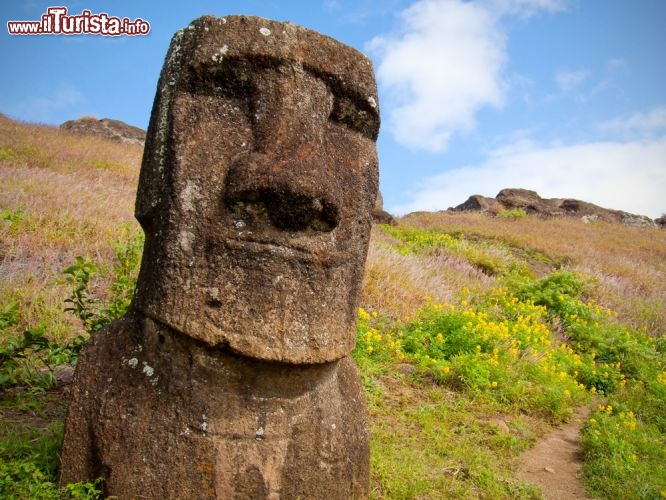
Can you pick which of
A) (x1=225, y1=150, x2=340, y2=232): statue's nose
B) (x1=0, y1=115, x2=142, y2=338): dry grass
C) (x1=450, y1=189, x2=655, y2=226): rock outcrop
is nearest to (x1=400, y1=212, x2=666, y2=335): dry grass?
(x1=450, y1=189, x2=655, y2=226): rock outcrop

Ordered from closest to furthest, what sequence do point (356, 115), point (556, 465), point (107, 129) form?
point (356, 115), point (556, 465), point (107, 129)

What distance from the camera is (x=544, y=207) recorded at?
26.6 metres

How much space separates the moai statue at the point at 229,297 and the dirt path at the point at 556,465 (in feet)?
6.69

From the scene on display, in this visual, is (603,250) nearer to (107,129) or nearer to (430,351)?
(430,351)

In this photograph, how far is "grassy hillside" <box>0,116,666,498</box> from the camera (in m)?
3.60

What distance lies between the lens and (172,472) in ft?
7.62

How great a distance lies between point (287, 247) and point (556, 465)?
3173 mm

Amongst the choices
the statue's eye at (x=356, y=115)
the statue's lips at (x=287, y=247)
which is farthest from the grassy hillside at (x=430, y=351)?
the statue's eye at (x=356, y=115)

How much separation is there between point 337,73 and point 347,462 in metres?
1.85

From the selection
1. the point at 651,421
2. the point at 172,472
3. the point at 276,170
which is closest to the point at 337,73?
the point at 276,170

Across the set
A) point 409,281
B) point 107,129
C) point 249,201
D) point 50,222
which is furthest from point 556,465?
point 107,129

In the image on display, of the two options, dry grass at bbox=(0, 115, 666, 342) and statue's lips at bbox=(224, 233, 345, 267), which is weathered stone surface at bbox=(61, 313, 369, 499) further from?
dry grass at bbox=(0, 115, 666, 342)

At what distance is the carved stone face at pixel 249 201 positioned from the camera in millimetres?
2285

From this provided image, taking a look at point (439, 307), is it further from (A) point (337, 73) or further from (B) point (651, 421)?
(A) point (337, 73)
